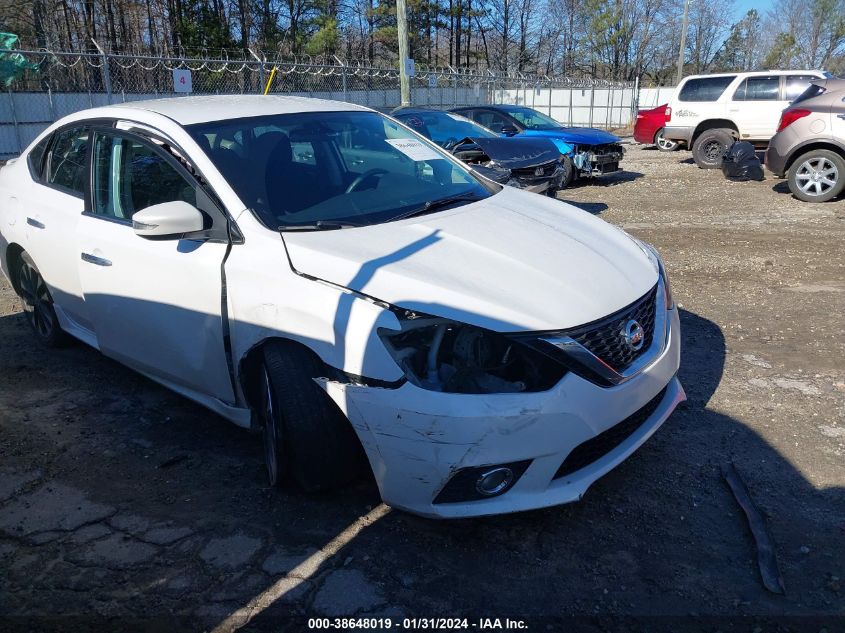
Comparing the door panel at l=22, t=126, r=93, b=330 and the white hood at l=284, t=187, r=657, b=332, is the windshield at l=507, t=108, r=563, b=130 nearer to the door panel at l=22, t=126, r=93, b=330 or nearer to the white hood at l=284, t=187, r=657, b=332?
the door panel at l=22, t=126, r=93, b=330

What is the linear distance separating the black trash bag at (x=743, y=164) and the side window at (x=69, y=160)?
11605 mm

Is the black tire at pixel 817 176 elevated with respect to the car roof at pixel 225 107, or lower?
lower

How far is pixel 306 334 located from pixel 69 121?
9.09 feet

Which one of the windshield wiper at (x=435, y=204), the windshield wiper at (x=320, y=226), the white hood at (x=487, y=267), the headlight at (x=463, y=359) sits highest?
the windshield wiper at (x=435, y=204)

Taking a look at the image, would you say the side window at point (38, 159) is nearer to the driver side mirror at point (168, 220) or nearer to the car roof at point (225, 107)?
the car roof at point (225, 107)

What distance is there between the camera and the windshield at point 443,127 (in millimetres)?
10094

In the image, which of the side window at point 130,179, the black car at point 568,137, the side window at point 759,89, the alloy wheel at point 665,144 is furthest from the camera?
the alloy wheel at point 665,144

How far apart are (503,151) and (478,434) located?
741 centimetres

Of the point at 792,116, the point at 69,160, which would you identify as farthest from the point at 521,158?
the point at 69,160

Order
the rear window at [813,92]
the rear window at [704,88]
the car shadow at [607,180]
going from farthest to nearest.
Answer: the rear window at [704,88] < the car shadow at [607,180] < the rear window at [813,92]

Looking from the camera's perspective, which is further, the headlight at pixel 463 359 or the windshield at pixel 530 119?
the windshield at pixel 530 119

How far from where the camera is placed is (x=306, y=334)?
276 centimetres

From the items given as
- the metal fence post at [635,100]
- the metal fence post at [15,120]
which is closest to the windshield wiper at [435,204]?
the metal fence post at [15,120]

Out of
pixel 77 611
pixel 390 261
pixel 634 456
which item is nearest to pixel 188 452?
pixel 77 611
